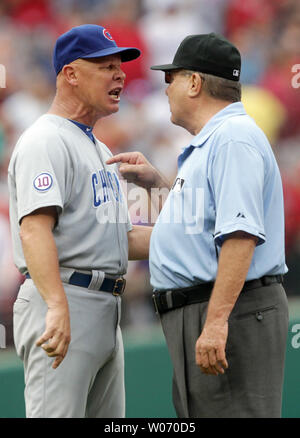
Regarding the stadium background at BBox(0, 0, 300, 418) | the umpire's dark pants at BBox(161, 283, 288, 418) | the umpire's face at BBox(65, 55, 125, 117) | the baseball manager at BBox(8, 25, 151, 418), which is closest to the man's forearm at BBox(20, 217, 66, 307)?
the baseball manager at BBox(8, 25, 151, 418)

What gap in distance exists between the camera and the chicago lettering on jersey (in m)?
2.49

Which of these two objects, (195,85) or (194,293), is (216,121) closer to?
(195,85)

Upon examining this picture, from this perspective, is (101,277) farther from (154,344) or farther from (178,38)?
(178,38)

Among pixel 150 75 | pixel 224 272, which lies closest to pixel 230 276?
pixel 224 272

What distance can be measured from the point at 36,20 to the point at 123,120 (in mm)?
1080

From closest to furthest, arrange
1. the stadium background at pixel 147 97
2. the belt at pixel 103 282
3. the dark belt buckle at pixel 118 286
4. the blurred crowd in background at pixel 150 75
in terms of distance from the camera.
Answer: the belt at pixel 103 282, the dark belt buckle at pixel 118 286, the stadium background at pixel 147 97, the blurred crowd in background at pixel 150 75

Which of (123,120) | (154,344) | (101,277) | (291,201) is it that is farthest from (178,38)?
(101,277)

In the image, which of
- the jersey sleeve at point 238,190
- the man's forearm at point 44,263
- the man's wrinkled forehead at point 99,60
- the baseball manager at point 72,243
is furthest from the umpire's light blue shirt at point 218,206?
the man's wrinkled forehead at point 99,60

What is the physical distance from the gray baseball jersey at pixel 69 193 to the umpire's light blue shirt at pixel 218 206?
0.61 ft

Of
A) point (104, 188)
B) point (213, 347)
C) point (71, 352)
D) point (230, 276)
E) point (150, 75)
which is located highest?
point (150, 75)

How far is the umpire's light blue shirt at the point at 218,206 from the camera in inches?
87.5

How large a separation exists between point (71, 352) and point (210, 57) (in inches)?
42.7

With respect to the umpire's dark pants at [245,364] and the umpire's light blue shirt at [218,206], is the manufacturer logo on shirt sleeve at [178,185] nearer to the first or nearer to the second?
the umpire's light blue shirt at [218,206]

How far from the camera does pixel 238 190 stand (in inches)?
87.2
